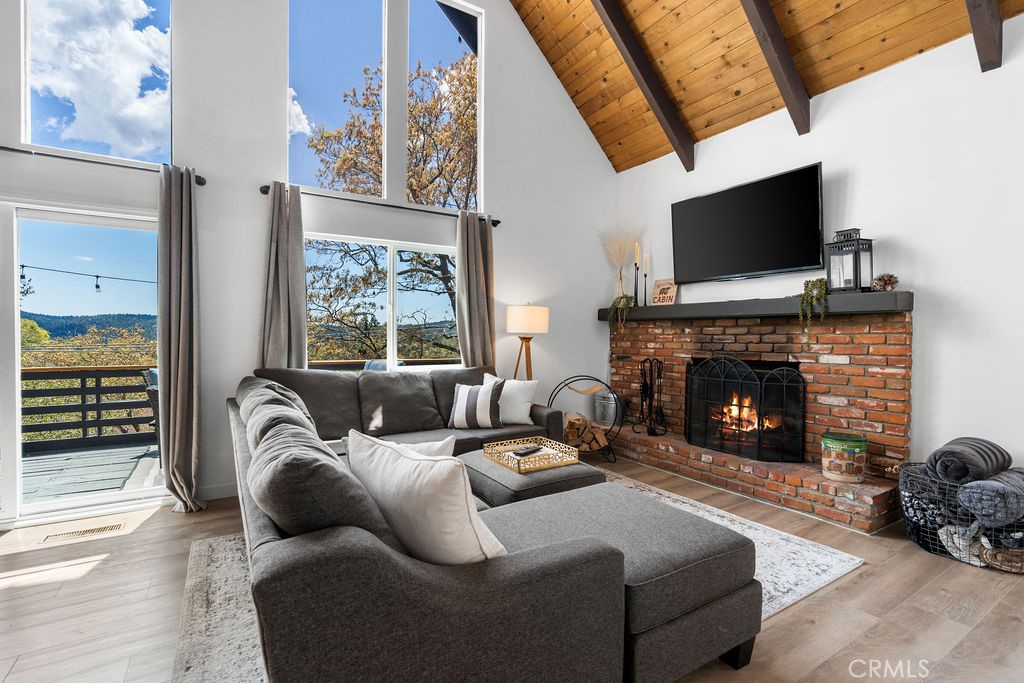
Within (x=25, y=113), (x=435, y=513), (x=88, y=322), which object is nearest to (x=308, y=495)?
(x=435, y=513)

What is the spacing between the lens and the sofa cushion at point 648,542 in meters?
1.50

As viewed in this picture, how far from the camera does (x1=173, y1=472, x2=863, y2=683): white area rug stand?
5.63 ft

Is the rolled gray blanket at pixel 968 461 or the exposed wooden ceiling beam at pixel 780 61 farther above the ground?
the exposed wooden ceiling beam at pixel 780 61

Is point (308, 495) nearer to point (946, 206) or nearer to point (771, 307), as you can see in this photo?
point (771, 307)

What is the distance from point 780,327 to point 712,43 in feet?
7.51

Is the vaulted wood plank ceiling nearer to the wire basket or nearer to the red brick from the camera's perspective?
the wire basket

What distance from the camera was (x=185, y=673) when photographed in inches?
65.6

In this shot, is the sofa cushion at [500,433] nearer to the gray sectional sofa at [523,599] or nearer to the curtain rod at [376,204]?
the gray sectional sofa at [523,599]

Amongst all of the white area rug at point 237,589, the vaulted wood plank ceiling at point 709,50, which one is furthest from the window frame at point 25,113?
the vaulted wood plank ceiling at point 709,50

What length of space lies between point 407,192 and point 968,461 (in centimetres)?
406

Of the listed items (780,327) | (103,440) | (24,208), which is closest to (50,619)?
(103,440)

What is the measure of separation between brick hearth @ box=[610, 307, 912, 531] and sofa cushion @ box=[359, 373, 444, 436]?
6.23 ft

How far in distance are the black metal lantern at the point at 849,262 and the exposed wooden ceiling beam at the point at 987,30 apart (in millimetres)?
1079

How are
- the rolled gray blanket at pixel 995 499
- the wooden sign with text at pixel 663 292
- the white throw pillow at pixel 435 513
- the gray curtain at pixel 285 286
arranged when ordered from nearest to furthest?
the white throw pillow at pixel 435 513 < the rolled gray blanket at pixel 995 499 < the gray curtain at pixel 285 286 < the wooden sign with text at pixel 663 292
